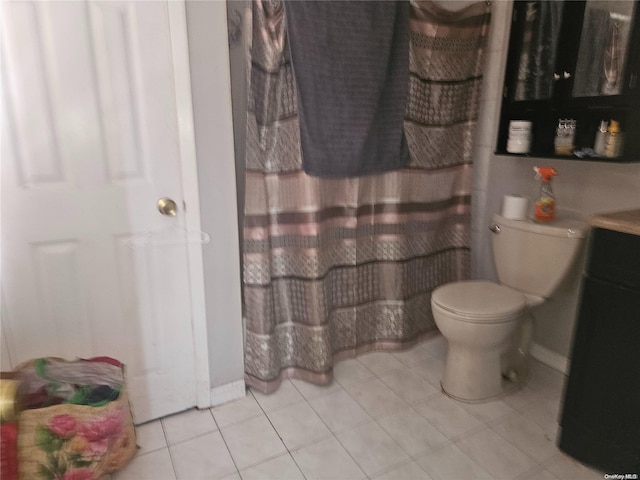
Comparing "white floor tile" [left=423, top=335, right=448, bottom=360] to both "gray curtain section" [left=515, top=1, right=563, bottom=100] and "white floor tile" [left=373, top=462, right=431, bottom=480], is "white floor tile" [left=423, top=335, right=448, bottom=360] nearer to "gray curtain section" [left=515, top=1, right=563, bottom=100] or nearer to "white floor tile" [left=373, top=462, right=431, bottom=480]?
"white floor tile" [left=373, top=462, right=431, bottom=480]

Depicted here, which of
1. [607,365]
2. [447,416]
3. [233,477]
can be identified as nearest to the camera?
[607,365]

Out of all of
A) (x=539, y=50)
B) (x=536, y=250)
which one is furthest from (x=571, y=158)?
(x=539, y=50)

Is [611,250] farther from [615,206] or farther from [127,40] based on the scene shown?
[127,40]

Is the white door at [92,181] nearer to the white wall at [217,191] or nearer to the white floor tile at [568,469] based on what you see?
the white wall at [217,191]

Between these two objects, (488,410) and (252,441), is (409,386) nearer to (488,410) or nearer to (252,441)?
(488,410)

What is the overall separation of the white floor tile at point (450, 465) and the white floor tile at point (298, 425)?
1.27 feet

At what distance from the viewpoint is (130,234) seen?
5.05 feet

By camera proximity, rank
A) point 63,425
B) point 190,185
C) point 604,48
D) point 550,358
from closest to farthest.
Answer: point 63,425, point 190,185, point 604,48, point 550,358

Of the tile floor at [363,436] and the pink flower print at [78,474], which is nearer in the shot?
the pink flower print at [78,474]

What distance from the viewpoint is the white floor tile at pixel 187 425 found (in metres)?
1.67

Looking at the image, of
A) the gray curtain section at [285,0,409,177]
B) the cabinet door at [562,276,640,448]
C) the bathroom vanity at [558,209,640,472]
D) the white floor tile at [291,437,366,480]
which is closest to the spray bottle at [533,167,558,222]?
the bathroom vanity at [558,209,640,472]

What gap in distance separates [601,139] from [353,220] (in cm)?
105

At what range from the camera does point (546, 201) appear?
73.4 inches

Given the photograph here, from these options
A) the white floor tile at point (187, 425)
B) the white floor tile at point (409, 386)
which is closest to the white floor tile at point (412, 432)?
the white floor tile at point (409, 386)
